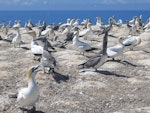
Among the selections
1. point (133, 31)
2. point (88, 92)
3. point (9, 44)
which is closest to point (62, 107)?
point (88, 92)

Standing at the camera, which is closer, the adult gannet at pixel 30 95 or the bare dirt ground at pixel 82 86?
the adult gannet at pixel 30 95

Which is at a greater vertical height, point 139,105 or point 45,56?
point 45,56

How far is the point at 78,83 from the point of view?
50.5 ft

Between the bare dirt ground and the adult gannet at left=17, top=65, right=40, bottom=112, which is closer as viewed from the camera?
the adult gannet at left=17, top=65, right=40, bottom=112

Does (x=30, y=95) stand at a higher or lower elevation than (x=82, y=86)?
higher

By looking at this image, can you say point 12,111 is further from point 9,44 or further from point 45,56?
point 9,44

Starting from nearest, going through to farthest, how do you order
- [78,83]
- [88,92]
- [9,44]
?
[88,92] < [78,83] < [9,44]

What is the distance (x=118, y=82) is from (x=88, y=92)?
2.00m

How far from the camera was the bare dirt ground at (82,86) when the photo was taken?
1287 centimetres

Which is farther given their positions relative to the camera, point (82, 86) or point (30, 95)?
point (82, 86)

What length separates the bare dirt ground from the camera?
1287 centimetres

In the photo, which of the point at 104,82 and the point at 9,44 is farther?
the point at 9,44

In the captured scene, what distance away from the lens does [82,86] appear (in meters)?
14.9

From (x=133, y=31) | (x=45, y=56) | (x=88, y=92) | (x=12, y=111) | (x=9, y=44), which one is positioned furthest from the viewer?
(x=133, y=31)
